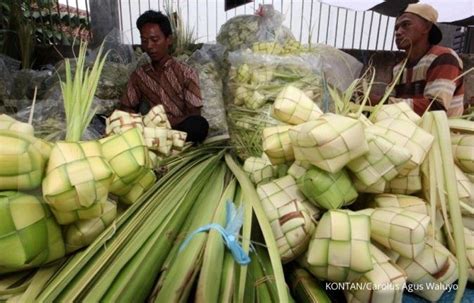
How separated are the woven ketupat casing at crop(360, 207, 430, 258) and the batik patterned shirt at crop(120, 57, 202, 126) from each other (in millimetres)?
1621

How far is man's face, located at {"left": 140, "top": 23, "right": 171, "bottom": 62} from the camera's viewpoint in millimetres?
2092

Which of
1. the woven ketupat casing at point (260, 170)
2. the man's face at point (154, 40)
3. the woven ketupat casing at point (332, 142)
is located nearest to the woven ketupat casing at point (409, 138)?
the woven ketupat casing at point (332, 142)

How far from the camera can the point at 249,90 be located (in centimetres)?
168

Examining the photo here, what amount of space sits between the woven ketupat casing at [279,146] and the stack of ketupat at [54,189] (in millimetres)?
332

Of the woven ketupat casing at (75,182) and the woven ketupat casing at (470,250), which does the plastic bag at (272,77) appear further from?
the woven ketupat casing at (75,182)

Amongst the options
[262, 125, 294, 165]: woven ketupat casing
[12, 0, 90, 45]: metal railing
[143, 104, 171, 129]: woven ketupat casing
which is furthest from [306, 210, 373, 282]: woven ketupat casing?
[12, 0, 90, 45]: metal railing

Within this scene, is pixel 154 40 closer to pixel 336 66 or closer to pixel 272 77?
pixel 272 77

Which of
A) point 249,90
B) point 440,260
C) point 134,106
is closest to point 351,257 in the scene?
point 440,260

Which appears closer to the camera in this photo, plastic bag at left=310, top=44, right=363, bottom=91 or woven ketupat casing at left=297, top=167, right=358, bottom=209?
woven ketupat casing at left=297, top=167, right=358, bottom=209

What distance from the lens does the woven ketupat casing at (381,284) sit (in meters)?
0.63

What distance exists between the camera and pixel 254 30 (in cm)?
246

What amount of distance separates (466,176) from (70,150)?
39.2 inches

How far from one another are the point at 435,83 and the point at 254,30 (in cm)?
129

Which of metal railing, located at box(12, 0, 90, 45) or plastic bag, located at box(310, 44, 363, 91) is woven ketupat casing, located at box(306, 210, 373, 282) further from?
metal railing, located at box(12, 0, 90, 45)
